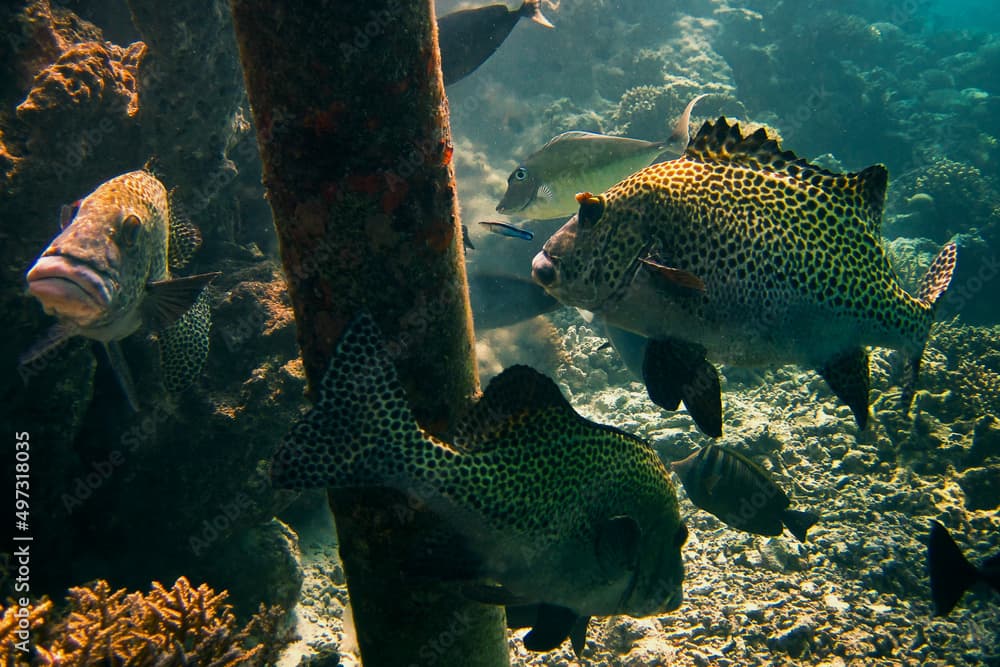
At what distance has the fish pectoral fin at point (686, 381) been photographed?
2.33m

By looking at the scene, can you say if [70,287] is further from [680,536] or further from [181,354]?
[680,536]

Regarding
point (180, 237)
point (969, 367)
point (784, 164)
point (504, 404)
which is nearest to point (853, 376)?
point (784, 164)

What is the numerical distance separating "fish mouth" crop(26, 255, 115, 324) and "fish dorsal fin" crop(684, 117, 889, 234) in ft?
10.1

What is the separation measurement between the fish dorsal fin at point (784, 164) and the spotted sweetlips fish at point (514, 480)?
4.62 feet

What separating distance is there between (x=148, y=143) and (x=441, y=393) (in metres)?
4.32

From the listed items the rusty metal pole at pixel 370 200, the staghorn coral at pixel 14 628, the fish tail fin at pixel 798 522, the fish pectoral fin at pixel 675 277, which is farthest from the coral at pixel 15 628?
the fish tail fin at pixel 798 522

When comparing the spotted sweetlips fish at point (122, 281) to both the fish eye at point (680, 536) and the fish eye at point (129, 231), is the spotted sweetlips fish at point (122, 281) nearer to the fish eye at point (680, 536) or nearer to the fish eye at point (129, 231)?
the fish eye at point (129, 231)

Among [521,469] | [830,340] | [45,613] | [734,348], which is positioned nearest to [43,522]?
[45,613]

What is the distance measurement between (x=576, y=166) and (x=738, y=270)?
12.0ft

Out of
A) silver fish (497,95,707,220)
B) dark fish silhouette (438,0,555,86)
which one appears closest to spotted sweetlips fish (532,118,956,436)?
silver fish (497,95,707,220)

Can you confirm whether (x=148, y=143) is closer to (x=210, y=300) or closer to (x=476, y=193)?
(x=210, y=300)

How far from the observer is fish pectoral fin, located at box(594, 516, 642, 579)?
244 centimetres

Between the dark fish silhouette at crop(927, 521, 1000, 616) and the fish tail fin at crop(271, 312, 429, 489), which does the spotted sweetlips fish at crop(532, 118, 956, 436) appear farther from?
the dark fish silhouette at crop(927, 521, 1000, 616)

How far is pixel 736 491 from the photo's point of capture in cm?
422
